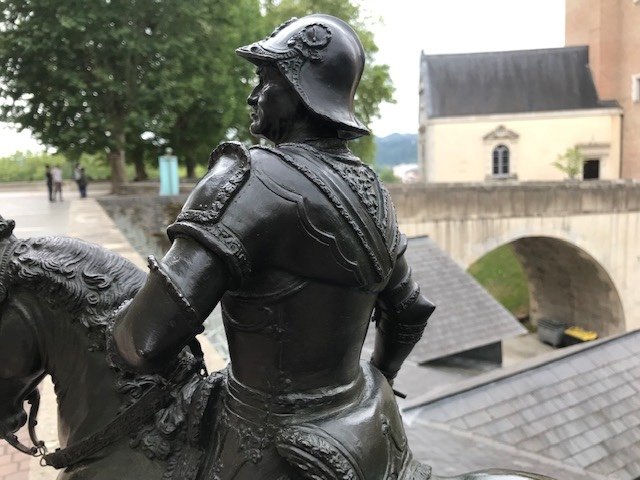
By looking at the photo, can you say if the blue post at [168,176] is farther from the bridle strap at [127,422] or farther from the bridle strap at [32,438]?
the bridle strap at [127,422]

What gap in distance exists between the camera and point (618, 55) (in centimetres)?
3269

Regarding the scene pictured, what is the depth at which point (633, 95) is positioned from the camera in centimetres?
3153

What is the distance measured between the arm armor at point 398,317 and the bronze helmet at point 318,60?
505 mm

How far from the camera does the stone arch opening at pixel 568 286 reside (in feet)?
73.2

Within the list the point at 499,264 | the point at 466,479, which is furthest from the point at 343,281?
the point at 499,264

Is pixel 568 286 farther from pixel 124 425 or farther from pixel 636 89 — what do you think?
pixel 124 425

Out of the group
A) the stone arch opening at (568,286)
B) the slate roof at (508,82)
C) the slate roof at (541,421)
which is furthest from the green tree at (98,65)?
the slate roof at (508,82)

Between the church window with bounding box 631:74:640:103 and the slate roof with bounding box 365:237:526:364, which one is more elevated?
the church window with bounding box 631:74:640:103

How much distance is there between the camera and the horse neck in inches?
70.6

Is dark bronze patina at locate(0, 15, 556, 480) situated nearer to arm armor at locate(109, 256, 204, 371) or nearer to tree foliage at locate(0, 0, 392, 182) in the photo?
arm armor at locate(109, 256, 204, 371)

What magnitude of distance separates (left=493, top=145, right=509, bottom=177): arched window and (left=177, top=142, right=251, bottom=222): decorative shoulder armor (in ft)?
113

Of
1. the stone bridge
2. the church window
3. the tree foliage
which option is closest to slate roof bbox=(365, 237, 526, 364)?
the stone bridge

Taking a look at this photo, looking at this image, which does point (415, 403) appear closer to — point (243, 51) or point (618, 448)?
point (618, 448)

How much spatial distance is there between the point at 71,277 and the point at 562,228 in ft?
66.4
